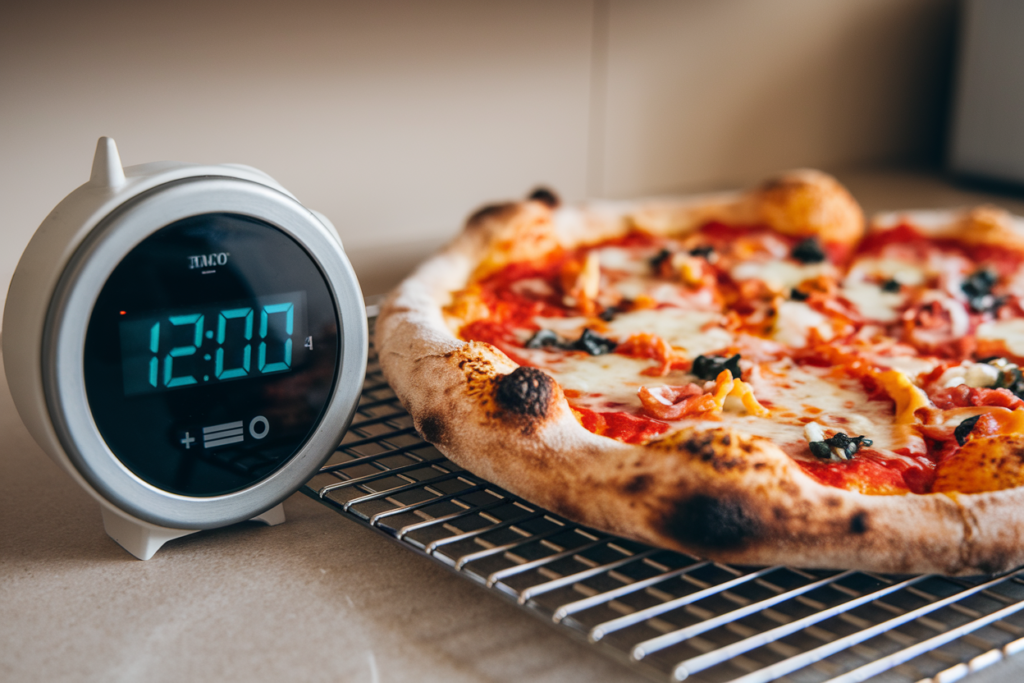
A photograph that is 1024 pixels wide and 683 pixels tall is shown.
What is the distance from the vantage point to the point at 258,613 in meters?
0.94

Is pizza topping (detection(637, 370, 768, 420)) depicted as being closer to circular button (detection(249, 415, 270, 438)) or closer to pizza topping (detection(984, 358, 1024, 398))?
pizza topping (detection(984, 358, 1024, 398))

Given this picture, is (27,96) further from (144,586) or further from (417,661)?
(417,661)

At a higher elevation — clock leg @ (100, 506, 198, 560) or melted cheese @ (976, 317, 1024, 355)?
melted cheese @ (976, 317, 1024, 355)

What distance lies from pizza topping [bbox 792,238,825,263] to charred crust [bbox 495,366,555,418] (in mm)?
1188

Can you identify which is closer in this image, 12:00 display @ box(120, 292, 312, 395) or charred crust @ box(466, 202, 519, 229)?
12:00 display @ box(120, 292, 312, 395)

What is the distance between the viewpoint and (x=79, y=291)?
0.90 metres

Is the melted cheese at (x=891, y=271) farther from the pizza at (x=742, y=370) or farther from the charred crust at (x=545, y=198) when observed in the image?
the charred crust at (x=545, y=198)

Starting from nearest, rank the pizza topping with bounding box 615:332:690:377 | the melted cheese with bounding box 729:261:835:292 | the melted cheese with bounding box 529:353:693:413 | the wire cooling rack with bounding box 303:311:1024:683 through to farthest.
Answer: the wire cooling rack with bounding box 303:311:1024:683 < the melted cheese with bounding box 529:353:693:413 < the pizza topping with bounding box 615:332:690:377 < the melted cheese with bounding box 729:261:835:292

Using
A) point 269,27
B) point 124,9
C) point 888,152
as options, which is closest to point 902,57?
point 888,152

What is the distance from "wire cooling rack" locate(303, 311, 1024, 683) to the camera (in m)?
0.82

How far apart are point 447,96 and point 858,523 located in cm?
183

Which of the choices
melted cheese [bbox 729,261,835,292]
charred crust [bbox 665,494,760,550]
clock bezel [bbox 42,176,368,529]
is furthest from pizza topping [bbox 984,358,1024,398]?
clock bezel [bbox 42,176,368,529]

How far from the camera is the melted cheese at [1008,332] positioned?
1643 millimetres

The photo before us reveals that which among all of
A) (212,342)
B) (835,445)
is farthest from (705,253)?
(212,342)
